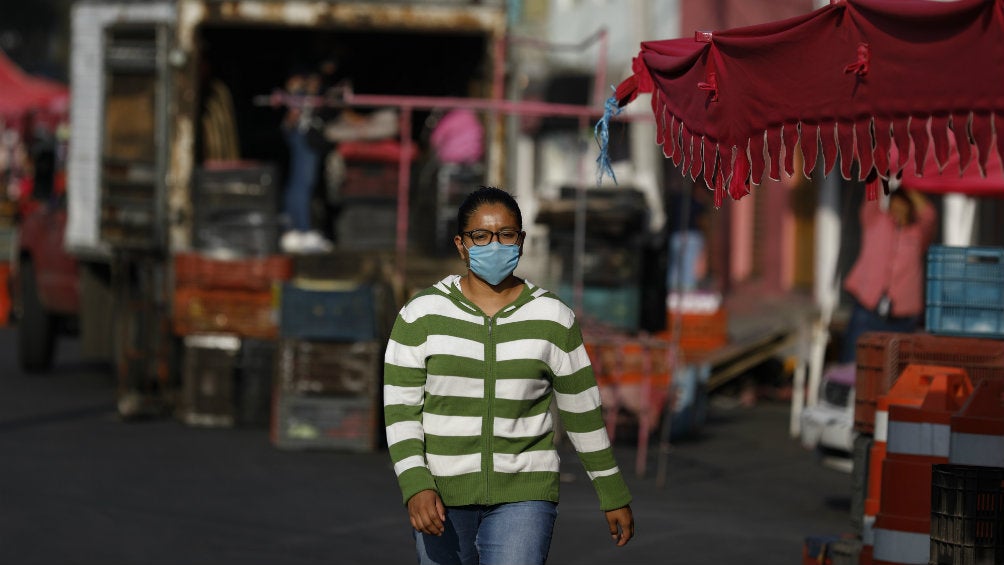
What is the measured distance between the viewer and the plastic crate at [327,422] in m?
14.5

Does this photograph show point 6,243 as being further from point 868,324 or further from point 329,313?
point 868,324

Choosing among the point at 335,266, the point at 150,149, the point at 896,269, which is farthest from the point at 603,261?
the point at 150,149

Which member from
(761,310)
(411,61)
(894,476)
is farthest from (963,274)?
(761,310)

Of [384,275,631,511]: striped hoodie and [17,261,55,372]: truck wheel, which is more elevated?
[384,275,631,511]: striped hoodie

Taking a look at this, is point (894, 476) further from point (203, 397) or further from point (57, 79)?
point (57, 79)

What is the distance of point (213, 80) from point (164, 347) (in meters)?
3.73

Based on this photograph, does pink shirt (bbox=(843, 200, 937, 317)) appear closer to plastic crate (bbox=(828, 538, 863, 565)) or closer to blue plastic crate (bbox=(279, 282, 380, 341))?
blue plastic crate (bbox=(279, 282, 380, 341))

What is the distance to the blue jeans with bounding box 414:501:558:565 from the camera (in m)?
5.84

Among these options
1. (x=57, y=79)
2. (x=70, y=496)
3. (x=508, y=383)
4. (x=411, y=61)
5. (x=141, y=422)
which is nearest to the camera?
(x=508, y=383)

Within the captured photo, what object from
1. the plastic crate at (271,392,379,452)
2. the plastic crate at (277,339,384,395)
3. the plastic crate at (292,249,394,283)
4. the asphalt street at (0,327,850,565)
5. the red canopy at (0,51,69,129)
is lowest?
the asphalt street at (0,327,850,565)

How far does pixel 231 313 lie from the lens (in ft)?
52.2

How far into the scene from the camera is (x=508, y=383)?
19.3ft

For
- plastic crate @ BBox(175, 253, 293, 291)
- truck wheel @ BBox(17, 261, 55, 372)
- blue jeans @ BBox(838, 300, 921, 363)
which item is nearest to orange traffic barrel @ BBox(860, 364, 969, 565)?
blue jeans @ BBox(838, 300, 921, 363)

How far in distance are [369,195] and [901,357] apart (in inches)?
410
